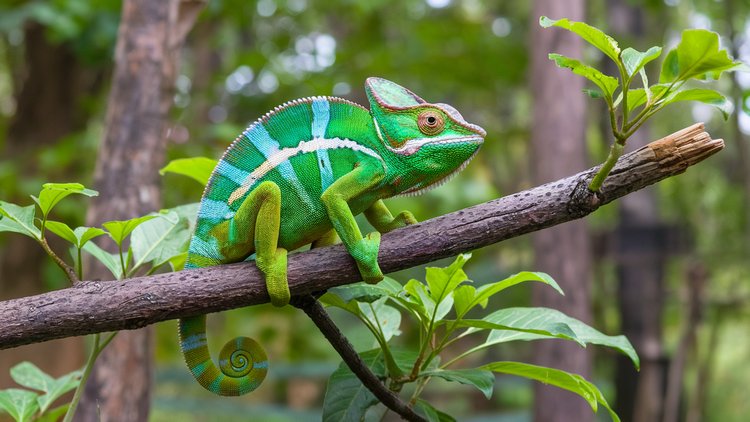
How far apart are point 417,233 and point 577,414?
249 cm

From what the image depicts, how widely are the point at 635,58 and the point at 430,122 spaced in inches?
16.4

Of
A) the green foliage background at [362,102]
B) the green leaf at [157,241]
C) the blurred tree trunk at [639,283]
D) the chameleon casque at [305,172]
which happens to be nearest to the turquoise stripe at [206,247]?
the chameleon casque at [305,172]

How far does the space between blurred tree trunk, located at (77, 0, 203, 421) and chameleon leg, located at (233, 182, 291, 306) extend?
107 centimetres

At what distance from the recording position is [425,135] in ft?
4.24

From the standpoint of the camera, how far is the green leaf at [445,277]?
1085 millimetres

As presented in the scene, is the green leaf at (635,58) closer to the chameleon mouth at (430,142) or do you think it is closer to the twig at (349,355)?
the chameleon mouth at (430,142)

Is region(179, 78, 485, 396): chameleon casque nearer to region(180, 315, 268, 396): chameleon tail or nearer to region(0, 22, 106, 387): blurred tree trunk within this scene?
region(180, 315, 268, 396): chameleon tail

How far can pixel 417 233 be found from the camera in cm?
109

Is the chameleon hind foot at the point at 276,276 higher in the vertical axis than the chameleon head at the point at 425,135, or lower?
lower

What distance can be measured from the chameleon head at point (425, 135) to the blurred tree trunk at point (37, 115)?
3.33 metres

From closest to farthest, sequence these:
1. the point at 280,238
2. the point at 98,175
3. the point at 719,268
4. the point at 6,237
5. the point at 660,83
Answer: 1. the point at 660,83
2. the point at 280,238
3. the point at 98,175
4. the point at 6,237
5. the point at 719,268

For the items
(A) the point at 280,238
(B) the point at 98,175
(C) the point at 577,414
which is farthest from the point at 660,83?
(C) the point at 577,414

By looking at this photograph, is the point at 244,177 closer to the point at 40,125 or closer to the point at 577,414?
the point at 577,414

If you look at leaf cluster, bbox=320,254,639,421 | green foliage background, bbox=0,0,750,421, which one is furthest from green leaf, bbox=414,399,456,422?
green foliage background, bbox=0,0,750,421
